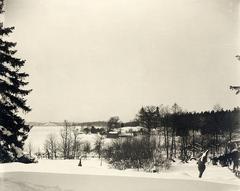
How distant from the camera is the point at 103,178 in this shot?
473cm

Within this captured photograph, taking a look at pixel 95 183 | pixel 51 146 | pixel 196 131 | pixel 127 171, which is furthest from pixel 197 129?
pixel 51 146

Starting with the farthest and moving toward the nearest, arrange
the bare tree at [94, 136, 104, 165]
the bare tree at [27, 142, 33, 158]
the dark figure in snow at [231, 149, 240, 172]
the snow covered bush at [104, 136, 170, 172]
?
the bare tree at [27, 142, 33, 158] < the bare tree at [94, 136, 104, 165] < the snow covered bush at [104, 136, 170, 172] < the dark figure in snow at [231, 149, 240, 172]

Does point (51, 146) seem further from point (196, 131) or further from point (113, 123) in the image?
point (196, 131)

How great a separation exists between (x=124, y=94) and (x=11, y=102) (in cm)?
161

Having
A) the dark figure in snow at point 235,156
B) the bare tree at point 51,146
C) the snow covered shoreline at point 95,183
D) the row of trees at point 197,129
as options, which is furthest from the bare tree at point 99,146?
the dark figure in snow at point 235,156

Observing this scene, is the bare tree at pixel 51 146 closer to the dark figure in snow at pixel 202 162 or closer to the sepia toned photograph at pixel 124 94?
the sepia toned photograph at pixel 124 94

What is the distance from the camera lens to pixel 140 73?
4883 millimetres

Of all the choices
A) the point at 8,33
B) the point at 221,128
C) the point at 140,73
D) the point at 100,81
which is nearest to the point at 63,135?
the point at 100,81

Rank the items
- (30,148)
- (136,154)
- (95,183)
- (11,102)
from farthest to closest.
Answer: (11,102) → (30,148) → (95,183) → (136,154)

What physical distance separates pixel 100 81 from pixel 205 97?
1.22 meters

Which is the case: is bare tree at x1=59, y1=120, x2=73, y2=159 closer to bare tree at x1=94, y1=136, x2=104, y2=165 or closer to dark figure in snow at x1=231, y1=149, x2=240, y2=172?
bare tree at x1=94, y1=136, x2=104, y2=165

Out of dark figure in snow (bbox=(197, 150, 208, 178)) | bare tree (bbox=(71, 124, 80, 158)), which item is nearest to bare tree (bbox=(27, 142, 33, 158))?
bare tree (bbox=(71, 124, 80, 158))

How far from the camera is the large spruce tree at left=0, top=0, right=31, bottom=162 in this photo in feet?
17.3

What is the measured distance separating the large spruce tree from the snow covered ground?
28 centimetres
